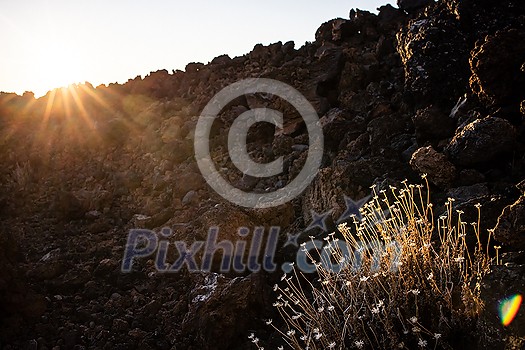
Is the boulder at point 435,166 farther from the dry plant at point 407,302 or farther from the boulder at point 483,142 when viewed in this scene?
the dry plant at point 407,302

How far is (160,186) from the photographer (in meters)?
6.44

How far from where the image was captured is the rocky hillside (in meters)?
3.35

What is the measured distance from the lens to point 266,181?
5.68 metres

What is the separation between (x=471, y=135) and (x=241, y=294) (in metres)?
2.23

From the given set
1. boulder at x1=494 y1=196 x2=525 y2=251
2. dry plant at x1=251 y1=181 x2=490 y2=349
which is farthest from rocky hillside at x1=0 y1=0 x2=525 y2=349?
dry plant at x1=251 y1=181 x2=490 y2=349

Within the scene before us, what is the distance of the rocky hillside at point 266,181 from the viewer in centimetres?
335

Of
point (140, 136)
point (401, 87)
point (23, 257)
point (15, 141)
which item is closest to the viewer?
point (23, 257)

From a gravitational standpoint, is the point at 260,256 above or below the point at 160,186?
below

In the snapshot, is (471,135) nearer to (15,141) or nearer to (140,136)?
(140,136)

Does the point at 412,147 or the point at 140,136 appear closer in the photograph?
the point at 412,147

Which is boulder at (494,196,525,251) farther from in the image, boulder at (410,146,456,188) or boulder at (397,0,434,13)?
boulder at (397,0,434,13)

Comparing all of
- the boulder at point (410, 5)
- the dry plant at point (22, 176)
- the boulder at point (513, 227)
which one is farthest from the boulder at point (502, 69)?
the dry plant at point (22, 176)

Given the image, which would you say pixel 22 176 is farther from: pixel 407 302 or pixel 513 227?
pixel 513 227

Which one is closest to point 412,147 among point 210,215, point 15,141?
point 210,215
